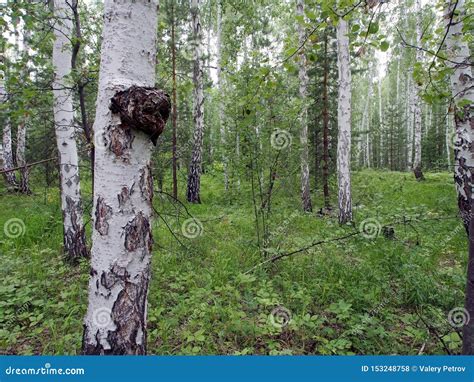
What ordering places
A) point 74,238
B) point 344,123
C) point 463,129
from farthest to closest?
point 344,123 → point 74,238 → point 463,129

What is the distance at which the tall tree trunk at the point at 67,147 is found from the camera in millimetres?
4355

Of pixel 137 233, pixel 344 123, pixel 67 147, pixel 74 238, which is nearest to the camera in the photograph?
pixel 137 233

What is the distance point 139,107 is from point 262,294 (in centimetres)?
254

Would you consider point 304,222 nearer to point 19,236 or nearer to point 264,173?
point 264,173

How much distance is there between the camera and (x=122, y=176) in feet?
5.60

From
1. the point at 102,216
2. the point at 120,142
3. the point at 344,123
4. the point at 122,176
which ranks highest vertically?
the point at 344,123

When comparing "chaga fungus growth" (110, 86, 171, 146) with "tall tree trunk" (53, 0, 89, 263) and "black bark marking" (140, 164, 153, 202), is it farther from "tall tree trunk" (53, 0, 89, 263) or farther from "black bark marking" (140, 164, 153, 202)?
"tall tree trunk" (53, 0, 89, 263)

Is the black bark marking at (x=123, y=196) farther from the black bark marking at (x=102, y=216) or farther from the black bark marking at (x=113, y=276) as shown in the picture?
the black bark marking at (x=113, y=276)

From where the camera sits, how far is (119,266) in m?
1.72

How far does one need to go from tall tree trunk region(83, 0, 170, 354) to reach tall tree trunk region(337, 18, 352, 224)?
6147mm

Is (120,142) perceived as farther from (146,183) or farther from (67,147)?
(67,147)

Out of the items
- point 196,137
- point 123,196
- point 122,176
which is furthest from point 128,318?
point 196,137

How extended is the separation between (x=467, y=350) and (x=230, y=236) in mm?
4207

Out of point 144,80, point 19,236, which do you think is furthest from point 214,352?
point 19,236
